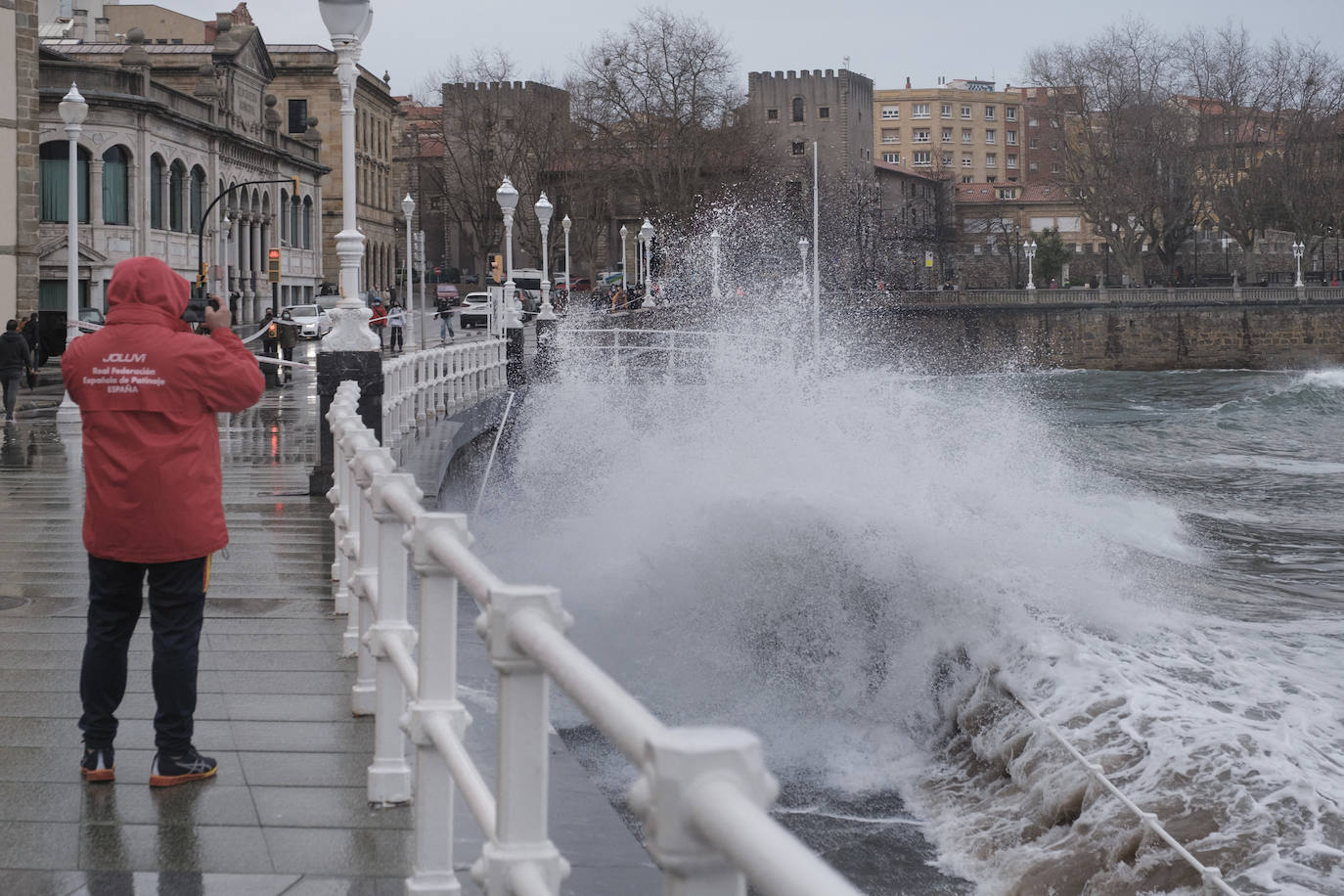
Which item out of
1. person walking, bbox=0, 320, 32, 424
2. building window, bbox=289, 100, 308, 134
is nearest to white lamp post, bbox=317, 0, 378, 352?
person walking, bbox=0, 320, 32, 424

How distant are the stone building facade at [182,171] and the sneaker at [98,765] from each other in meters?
38.1

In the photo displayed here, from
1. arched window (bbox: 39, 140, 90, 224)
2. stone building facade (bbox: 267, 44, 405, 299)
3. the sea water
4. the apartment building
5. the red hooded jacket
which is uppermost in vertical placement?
the apartment building

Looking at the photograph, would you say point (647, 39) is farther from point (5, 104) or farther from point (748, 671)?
point (748, 671)

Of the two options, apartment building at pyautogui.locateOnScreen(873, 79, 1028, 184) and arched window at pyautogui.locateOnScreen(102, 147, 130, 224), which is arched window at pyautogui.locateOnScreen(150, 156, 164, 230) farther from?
apartment building at pyautogui.locateOnScreen(873, 79, 1028, 184)

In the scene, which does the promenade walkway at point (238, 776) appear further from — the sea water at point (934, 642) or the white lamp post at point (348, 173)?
the white lamp post at point (348, 173)

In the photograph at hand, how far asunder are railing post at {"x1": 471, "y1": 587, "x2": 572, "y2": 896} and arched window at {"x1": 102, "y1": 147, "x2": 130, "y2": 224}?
47.1 m

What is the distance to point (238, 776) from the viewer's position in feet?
16.6

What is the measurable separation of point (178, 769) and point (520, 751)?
9.06 ft

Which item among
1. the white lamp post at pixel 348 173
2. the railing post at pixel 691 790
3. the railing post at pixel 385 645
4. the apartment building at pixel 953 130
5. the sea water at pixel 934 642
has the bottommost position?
the sea water at pixel 934 642

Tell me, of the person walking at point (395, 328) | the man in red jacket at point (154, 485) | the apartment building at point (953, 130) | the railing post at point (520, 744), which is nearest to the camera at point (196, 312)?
the man in red jacket at point (154, 485)

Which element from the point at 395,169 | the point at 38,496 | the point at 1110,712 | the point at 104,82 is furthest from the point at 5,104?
the point at 395,169

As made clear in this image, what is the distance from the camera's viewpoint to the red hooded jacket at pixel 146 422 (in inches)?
185

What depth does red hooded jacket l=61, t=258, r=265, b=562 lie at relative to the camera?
471 centimetres

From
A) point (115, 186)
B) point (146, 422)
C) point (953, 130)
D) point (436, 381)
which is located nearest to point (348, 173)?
point (436, 381)
